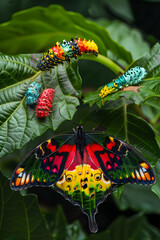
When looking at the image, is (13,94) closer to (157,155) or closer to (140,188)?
(157,155)

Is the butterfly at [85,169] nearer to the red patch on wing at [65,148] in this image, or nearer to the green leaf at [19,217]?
the red patch on wing at [65,148]

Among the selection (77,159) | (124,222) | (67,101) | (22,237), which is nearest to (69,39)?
(67,101)

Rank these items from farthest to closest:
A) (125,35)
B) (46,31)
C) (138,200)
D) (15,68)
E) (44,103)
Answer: (125,35)
(138,200)
(46,31)
(15,68)
(44,103)

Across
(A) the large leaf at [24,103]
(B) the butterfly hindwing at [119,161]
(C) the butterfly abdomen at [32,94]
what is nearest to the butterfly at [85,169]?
(B) the butterfly hindwing at [119,161]

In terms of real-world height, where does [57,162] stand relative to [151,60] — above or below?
below

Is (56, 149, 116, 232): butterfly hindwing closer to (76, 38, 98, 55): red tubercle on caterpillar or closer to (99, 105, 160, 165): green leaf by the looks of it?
(99, 105, 160, 165): green leaf

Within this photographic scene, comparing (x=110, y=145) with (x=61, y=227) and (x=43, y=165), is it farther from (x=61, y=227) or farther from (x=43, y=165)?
(x=61, y=227)

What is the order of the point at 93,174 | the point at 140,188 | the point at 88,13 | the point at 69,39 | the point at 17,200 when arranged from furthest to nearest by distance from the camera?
the point at 88,13 < the point at 140,188 < the point at 69,39 < the point at 17,200 < the point at 93,174

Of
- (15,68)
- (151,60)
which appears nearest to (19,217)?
(15,68)
